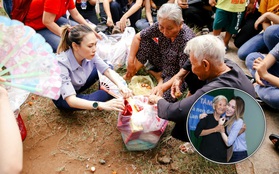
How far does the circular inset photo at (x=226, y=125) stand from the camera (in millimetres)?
1714

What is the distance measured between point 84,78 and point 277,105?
1895 millimetres

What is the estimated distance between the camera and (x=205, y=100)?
68.0 inches

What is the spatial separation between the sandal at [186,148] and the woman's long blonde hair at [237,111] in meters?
0.78

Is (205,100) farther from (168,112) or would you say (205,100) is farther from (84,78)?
(84,78)

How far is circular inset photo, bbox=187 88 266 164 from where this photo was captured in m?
1.71

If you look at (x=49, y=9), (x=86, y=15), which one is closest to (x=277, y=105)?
(x=49, y=9)

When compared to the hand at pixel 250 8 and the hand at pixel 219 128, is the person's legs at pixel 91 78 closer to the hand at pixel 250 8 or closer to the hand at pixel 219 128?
the hand at pixel 219 128

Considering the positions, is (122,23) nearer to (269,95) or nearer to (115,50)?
(115,50)

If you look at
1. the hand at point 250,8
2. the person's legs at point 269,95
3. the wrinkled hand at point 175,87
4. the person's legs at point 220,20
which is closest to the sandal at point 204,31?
the person's legs at point 220,20

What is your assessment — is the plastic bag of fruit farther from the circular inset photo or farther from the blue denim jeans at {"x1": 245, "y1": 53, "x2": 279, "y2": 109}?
the blue denim jeans at {"x1": 245, "y1": 53, "x2": 279, "y2": 109}

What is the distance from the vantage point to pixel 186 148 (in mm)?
2477

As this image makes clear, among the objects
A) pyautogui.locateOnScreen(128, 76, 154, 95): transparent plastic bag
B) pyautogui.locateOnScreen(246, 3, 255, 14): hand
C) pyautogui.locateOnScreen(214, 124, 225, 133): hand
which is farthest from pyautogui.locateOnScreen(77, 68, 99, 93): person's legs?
pyautogui.locateOnScreen(246, 3, 255, 14): hand

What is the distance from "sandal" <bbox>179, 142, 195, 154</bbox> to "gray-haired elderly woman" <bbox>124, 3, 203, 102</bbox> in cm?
51

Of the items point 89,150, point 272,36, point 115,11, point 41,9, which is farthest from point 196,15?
point 89,150
